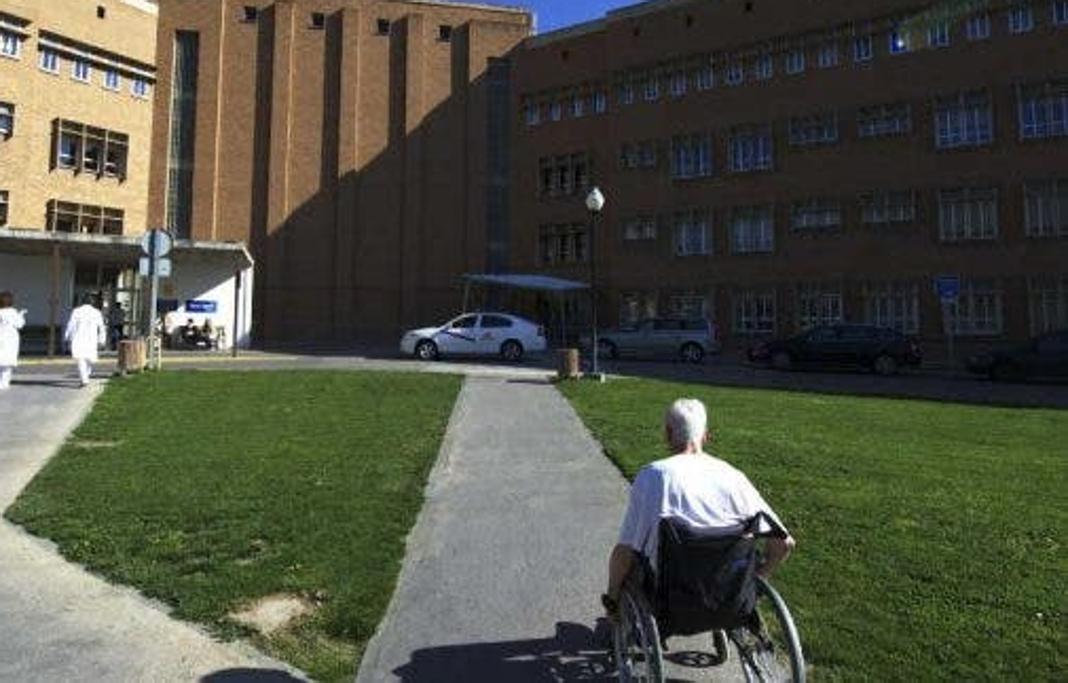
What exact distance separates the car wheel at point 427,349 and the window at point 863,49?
2055 cm

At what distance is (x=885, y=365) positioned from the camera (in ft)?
98.2

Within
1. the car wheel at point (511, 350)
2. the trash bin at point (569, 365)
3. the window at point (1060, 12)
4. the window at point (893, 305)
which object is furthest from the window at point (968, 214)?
the trash bin at point (569, 365)

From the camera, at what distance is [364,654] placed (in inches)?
206

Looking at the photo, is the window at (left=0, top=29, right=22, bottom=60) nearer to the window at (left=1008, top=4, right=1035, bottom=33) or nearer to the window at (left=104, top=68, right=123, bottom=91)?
the window at (left=104, top=68, right=123, bottom=91)

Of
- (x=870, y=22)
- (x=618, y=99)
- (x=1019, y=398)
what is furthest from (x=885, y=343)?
(x=618, y=99)

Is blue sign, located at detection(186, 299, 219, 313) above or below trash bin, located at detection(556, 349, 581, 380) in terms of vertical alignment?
above

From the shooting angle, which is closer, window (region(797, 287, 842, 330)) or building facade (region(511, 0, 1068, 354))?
building facade (region(511, 0, 1068, 354))

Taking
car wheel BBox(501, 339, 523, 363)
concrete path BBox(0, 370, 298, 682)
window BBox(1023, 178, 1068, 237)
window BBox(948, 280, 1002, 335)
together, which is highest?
window BBox(1023, 178, 1068, 237)

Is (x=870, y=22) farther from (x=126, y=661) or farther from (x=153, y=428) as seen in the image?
(x=126, y=661)

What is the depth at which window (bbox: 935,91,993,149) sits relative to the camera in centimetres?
3666

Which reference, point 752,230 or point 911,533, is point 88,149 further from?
point 911,533

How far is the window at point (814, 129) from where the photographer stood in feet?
131

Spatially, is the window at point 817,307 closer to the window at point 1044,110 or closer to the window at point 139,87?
the window at point 1044,110

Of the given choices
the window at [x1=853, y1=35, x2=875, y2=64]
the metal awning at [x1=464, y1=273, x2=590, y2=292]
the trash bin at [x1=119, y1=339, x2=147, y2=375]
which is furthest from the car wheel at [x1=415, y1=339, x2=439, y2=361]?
the window at [x1=853, y1=35, x2=875, y2=64]
